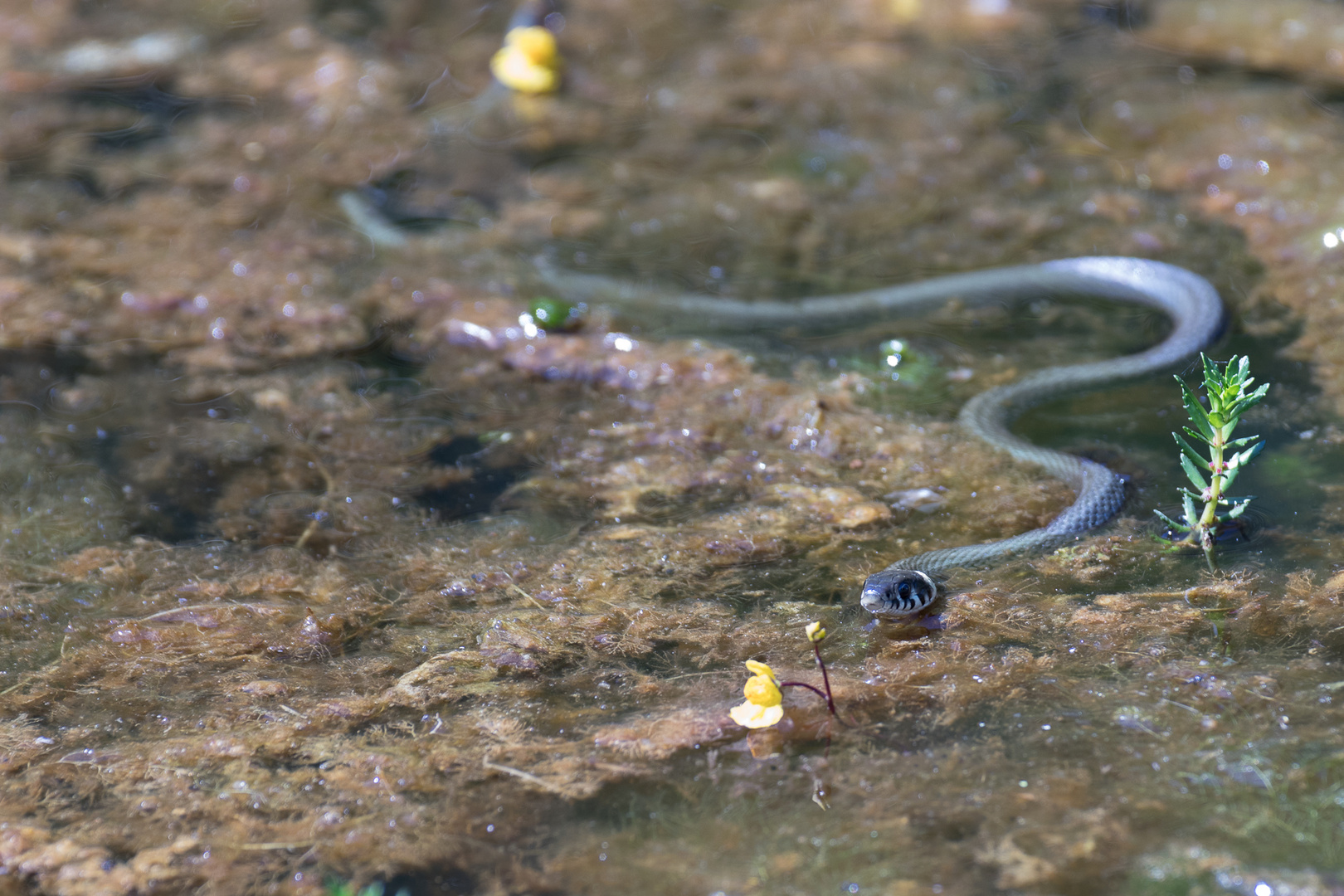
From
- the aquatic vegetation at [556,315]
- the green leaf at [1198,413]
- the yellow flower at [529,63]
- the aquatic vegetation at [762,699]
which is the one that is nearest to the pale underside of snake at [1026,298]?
the aquatic vegetation at [556,315]

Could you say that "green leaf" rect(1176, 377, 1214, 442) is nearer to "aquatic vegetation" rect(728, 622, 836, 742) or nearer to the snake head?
the snake head

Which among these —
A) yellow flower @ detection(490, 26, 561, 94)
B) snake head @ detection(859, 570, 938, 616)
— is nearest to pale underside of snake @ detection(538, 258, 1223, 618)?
snake head @ detection(859, 570, 938, 616)

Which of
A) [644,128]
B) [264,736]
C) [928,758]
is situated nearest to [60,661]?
[264,736]

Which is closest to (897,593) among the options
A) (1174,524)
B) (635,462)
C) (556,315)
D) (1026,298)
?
(1174,524)

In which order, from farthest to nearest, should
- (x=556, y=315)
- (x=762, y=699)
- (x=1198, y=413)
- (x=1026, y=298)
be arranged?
(x=1026, y=298) < (x=556, y=315) < (x=1198, y=413) < (x=762, y=699)

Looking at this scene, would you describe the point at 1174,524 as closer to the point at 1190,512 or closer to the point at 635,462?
the point at 1190,512
